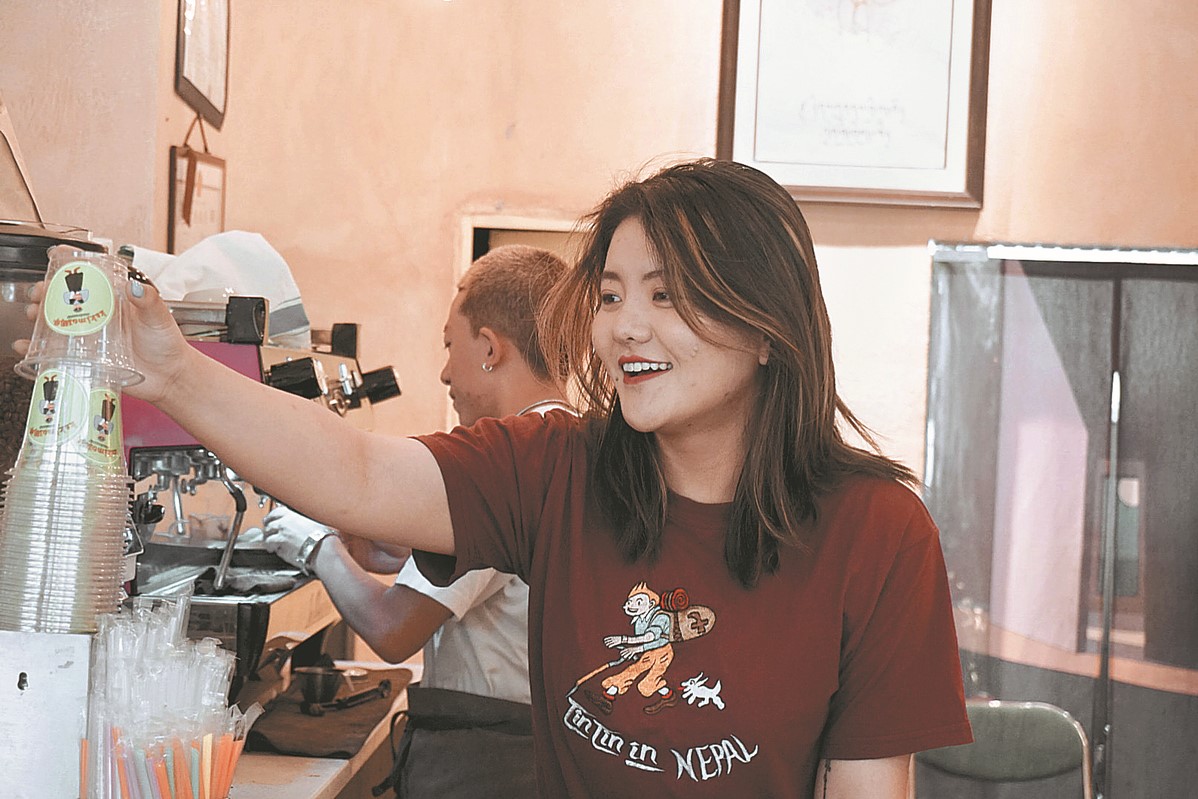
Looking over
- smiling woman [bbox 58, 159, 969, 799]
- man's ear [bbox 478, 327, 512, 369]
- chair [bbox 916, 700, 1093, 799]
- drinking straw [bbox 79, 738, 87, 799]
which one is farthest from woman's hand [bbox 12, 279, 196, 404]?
chair [bbox 916, 700, 1093, 799]

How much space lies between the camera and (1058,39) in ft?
11.0

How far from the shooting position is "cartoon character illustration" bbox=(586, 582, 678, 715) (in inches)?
46.6

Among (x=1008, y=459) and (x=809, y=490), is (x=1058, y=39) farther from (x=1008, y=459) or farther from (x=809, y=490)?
(x=809, y=490)

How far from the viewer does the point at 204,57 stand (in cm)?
264

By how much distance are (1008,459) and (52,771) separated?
2.95 m

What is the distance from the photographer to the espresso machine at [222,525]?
5.23 feet

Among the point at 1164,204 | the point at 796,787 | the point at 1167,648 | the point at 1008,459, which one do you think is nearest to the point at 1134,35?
the point at 1164,204

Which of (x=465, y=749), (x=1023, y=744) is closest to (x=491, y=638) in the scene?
(x=465, y=749)

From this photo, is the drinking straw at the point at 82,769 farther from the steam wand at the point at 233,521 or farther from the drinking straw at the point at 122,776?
the steam wand at the point at 233,521

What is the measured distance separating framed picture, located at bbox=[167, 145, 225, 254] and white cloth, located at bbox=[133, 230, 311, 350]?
0.26 m

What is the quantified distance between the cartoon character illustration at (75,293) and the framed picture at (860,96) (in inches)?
101

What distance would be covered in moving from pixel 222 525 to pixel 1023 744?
5.33 ft

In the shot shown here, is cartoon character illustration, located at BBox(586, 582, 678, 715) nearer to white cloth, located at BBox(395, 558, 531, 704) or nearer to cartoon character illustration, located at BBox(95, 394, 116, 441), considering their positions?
cartoon character illustration, located at BBox(95, 394, 116, 441)

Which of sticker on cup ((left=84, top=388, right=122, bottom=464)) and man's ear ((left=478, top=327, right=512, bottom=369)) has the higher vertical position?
man's ear ((left=478, top=327, right=512, bottom=369))
